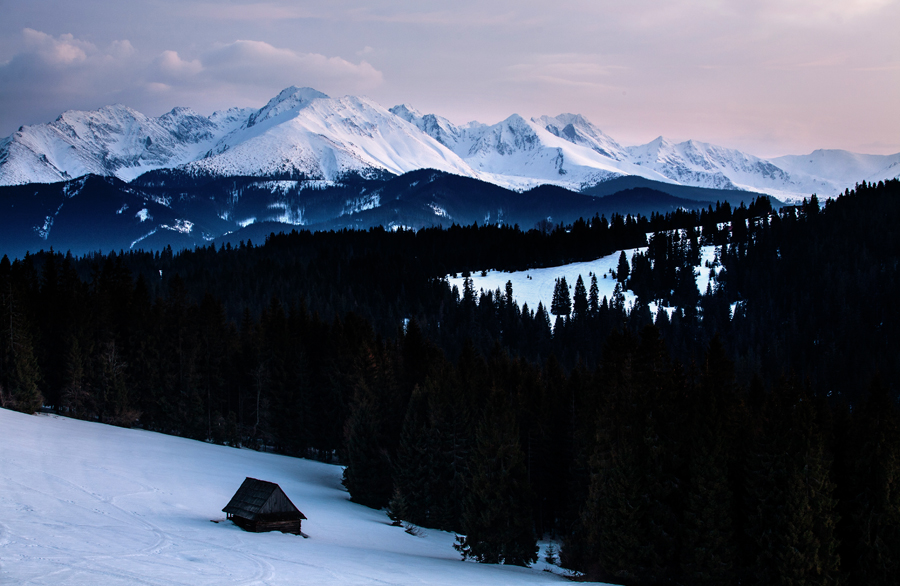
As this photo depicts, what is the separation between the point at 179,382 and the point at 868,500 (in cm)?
5317

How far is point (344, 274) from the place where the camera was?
159 m

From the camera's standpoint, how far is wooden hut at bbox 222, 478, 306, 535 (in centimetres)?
3616

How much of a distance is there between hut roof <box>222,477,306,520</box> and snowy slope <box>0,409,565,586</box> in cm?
102

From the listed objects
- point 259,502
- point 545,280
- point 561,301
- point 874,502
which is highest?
point 545,280

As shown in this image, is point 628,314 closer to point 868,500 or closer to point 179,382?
point 179,382

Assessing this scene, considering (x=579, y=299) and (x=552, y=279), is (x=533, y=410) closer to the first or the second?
(x=579, y=299)

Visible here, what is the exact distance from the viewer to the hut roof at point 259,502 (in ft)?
119

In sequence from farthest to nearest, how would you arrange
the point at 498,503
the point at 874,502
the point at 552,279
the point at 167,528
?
the point at 552,279
the point at 498,503
the point at 167,528
the point at 874,502

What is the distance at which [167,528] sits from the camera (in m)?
33.4

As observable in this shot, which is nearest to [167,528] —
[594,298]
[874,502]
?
[874,502]

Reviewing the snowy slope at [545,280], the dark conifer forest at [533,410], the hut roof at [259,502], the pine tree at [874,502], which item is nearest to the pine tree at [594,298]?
the snowy slope at [545,280]

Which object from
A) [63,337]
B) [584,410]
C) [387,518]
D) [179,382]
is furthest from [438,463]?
[63,337]

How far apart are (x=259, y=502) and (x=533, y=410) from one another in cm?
1995

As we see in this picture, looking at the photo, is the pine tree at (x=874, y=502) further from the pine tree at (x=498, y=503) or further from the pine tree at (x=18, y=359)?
the pine tree at (x=18, y=359)
